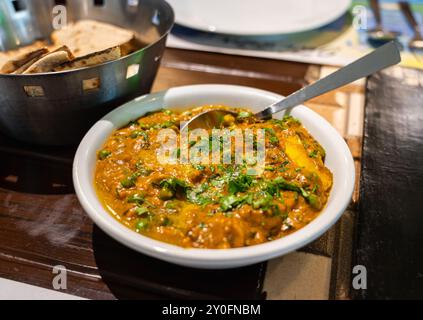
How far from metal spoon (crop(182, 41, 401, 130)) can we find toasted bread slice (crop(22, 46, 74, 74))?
592 millimetres

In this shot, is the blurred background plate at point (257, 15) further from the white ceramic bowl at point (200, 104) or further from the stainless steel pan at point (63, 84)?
the white ceramic bowl at point (200, 104)

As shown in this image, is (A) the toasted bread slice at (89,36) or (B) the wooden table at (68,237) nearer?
(B) the wooden table at (68,237)

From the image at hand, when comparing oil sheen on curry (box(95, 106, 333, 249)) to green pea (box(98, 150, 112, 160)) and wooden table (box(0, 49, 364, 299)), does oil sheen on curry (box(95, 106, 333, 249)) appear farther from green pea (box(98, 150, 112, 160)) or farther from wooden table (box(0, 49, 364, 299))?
wooden table (box(0, 49, 364, 299))

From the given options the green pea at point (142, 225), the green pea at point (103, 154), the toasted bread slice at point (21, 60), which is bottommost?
the green pea at point (142, 225)

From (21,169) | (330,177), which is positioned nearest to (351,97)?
Answer: (330,177)

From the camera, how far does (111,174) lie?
5.20ft

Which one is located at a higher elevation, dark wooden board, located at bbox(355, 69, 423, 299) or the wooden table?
dark wooden board, located at bbox(355, 69, 423, 299)

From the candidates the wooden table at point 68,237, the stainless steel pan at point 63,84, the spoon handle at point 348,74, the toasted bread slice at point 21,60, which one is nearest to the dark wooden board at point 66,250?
the wooden table at point 68,237

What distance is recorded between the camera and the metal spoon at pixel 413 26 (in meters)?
2.77

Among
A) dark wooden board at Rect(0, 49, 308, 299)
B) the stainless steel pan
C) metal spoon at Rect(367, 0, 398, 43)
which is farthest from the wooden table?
metal spoon at Rect(367, 0, 398, 43)

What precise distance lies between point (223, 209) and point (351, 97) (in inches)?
50.9

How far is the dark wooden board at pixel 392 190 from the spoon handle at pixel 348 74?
37 centimetres

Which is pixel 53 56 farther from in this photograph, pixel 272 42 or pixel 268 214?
pixel 272 42

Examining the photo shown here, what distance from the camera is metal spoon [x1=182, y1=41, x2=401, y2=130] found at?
64.7 inches
